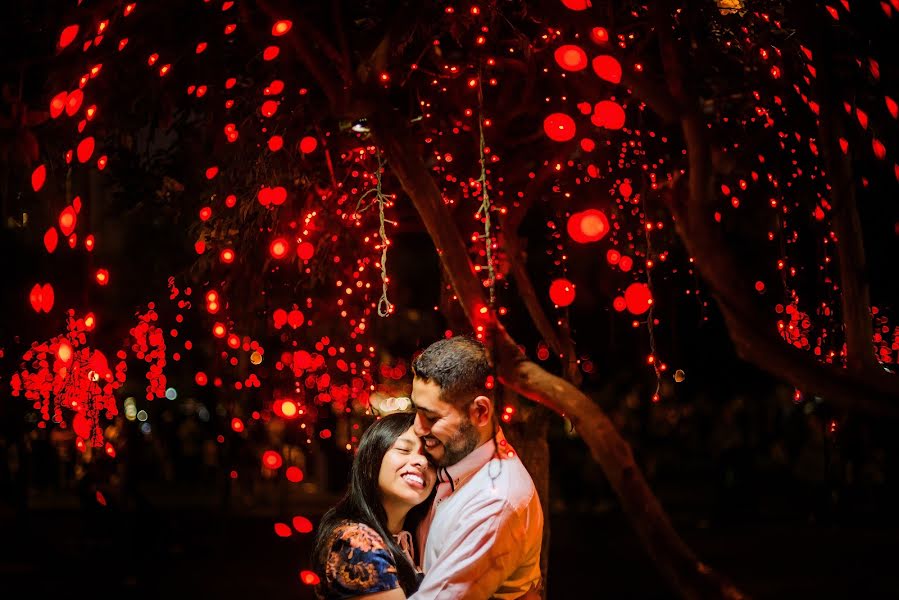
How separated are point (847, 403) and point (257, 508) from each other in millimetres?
15127

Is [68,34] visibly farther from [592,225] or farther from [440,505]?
[440,505]

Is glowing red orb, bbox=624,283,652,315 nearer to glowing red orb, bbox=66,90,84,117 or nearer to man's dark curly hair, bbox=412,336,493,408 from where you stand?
man's dark curly hair, bbox=412,336,493,408

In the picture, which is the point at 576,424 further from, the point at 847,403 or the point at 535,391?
the point at 847,403

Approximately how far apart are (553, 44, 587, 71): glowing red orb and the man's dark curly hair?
137cm

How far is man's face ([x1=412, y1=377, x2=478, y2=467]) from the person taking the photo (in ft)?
12.6

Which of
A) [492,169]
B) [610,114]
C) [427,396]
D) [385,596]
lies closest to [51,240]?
[427,396]

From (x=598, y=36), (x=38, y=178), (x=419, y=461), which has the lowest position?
(x=419, y=461)

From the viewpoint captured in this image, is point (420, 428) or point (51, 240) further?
point (51, 240)

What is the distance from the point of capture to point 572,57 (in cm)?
403

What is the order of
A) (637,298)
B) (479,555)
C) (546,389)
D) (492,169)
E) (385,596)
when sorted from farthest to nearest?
1. (492,169)
2. (546,389)
3. (637,298)
4. (385,596)
5. (479,555)

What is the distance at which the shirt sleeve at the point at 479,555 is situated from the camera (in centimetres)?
341

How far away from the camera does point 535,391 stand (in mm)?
5207

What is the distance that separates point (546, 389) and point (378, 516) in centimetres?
157

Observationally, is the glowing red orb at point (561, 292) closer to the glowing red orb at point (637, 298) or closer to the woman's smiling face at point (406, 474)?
the glowing red orb at point (637, 298)
